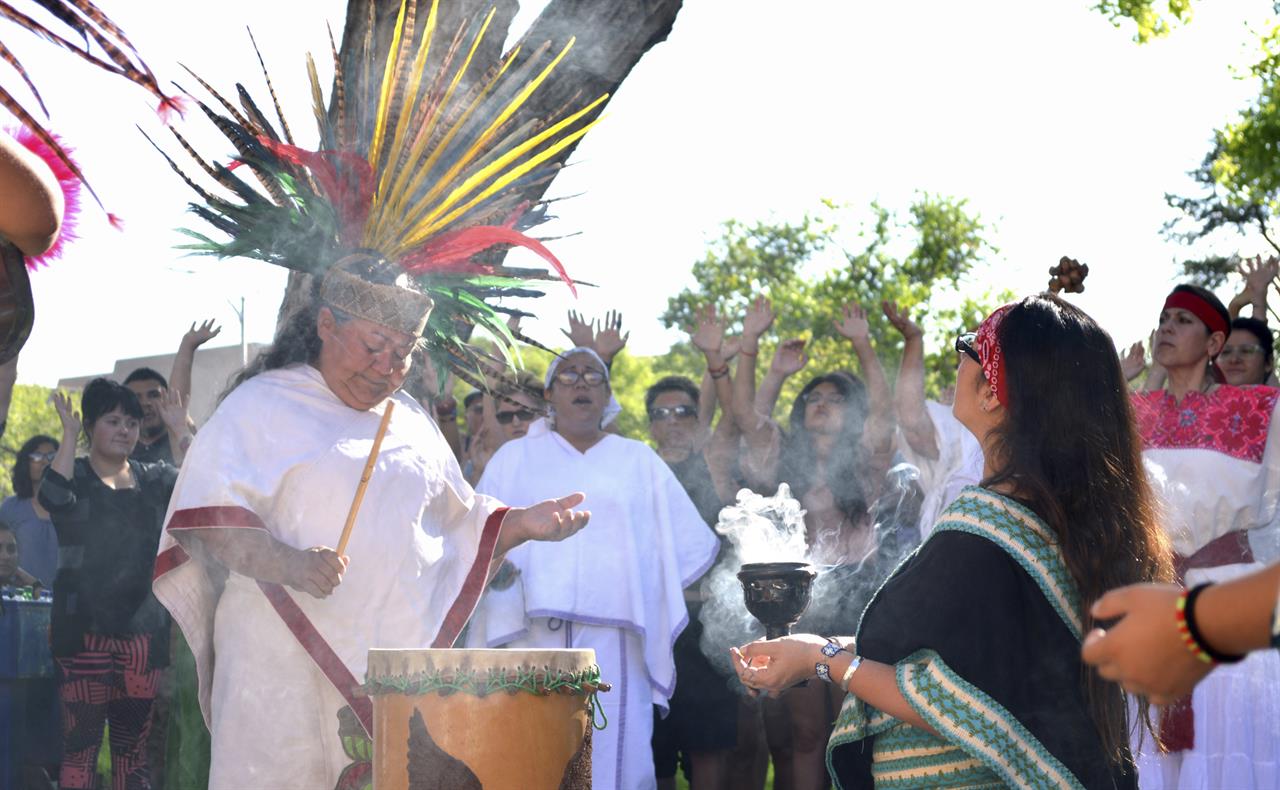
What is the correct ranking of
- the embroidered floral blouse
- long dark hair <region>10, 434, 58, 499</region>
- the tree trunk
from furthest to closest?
long dark hair <region>10, 434, 58, 499</region>
the tree trunk
the embroidered floral blouse

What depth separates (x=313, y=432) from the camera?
4.70 metres

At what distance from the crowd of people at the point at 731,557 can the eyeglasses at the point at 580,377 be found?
2 centimetres

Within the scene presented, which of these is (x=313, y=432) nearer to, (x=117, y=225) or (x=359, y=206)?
(x=359, y=206)

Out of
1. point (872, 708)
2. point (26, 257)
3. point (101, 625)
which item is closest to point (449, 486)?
point (872, 708)

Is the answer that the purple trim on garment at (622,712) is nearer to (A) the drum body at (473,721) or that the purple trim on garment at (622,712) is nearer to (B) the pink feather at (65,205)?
(A) the drum body at (473,721)

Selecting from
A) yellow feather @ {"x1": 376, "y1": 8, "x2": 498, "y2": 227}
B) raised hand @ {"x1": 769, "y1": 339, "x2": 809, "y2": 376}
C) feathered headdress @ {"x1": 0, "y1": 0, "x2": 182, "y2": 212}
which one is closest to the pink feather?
feathered headdress @ {"x1": 0, "y1": 0, "x2": 182, "y2": 212}

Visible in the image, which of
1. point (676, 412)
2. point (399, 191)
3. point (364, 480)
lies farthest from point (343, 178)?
point (676, 412)

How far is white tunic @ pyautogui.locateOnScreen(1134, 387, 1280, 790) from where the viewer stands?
→ 5.90m

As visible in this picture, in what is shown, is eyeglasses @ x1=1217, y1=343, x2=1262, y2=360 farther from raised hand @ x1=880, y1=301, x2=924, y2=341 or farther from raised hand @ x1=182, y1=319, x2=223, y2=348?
raised hand @ x1=182, y1=319, x2=223, y2=348

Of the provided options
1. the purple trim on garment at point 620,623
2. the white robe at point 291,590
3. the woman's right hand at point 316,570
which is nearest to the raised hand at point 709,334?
the purple trim on garment at point 620,623

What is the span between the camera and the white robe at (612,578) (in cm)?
694

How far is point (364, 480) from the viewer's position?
4.54m

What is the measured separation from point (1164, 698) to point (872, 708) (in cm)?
150

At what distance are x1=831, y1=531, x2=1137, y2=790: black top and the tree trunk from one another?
10.5ft
